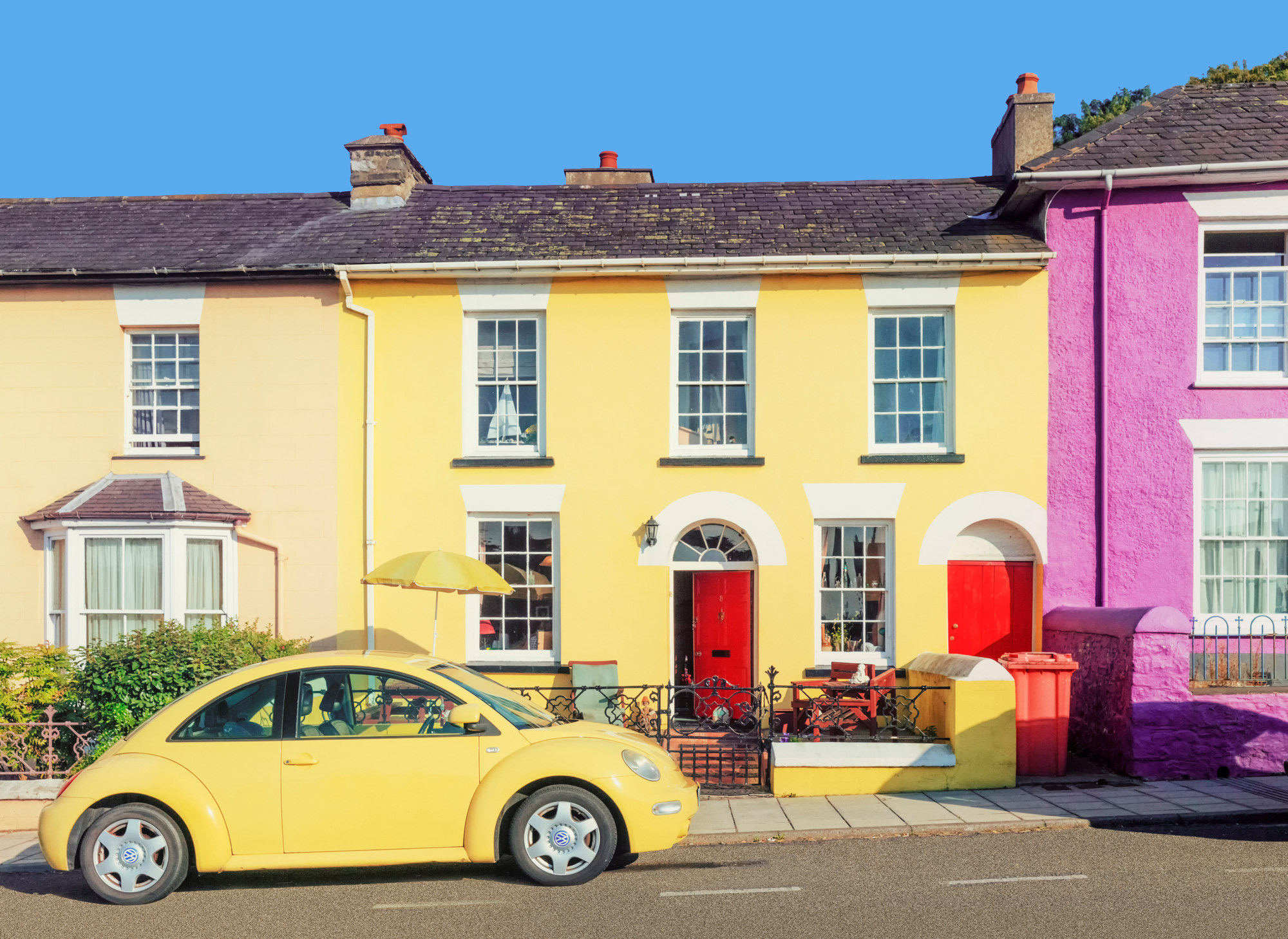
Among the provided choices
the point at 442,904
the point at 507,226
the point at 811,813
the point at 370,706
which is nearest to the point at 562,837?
the point at 442,904

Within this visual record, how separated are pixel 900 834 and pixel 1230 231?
889 centimetres

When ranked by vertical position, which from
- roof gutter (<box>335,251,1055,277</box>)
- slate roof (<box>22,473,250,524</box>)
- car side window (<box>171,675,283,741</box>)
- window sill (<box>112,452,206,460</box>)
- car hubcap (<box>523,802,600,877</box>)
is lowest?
car hubcap (<box>523,802,600,877</box>)

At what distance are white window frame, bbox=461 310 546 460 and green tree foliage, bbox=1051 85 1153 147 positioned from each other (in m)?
20.3

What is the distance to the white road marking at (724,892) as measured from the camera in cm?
727

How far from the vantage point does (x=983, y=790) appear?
34.6 feet

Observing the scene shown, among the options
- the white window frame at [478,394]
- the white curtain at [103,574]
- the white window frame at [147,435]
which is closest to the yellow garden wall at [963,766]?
the white window frame at [478,394]

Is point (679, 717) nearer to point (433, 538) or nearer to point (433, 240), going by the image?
point (433, 538)

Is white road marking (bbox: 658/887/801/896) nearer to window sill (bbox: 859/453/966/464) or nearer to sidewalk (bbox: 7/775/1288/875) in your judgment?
sidewalk (bbox: 7/775/1288/875)

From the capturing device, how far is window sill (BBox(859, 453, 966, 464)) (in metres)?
13.5

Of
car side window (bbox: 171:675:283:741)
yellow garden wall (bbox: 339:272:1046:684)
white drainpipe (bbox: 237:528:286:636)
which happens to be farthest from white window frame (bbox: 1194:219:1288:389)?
white drainpipe (bbox: 237:528:286:636)

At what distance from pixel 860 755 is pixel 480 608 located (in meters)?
5.44

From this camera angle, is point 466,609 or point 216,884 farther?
point 466,609

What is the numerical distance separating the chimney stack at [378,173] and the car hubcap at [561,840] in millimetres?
10835

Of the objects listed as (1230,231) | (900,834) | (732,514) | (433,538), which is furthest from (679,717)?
(1230,231)
